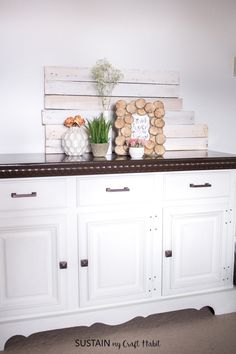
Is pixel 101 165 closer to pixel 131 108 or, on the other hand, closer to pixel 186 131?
pixel 131 108

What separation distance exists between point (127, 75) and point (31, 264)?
1339mm

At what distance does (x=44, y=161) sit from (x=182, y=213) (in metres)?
0.83

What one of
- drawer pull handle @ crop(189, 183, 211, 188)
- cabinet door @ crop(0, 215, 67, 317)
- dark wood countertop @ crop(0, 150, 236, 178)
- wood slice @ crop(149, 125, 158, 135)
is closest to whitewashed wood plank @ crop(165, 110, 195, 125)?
wood slice @ crop(149, 125, 158, 135)

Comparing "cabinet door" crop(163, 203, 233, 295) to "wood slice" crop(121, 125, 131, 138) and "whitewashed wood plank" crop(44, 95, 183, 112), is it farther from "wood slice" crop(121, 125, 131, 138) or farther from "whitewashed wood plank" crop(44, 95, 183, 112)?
"whitewashed wood plank" crop(44, 95, 183, 112)

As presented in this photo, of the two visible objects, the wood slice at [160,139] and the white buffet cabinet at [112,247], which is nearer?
the white buffet cabinet at [112,247]

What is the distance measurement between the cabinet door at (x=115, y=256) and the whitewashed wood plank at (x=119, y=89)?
Result: 2.75 ft

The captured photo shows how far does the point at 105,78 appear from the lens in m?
2.39

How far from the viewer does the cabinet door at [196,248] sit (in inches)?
84.7

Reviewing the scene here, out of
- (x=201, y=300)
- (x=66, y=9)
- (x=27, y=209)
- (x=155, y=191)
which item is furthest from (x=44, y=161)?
(x=201, y=300)

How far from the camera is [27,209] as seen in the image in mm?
1896

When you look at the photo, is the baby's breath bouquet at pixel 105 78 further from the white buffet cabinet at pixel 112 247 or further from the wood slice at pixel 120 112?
the white buffet cabinet at pixel 112 247

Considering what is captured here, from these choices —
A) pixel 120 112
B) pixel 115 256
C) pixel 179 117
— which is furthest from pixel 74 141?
pixel 179 117

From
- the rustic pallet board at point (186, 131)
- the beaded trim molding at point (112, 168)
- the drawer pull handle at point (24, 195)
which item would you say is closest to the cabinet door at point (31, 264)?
the drawer pull handle at point (24, 195)

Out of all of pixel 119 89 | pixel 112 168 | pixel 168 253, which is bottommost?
pixel 168 253
